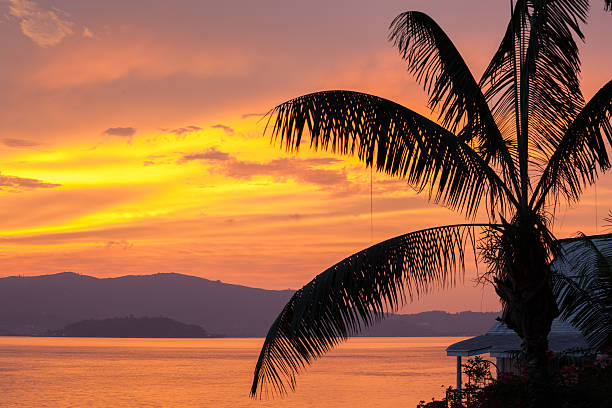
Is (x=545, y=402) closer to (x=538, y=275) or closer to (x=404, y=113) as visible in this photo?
(x=538, y=275)

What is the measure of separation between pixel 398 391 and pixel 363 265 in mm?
98587

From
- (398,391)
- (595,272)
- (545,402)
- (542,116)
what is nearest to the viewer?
(545,402)

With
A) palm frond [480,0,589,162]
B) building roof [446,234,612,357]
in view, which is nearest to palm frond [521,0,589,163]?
palm frond [480,0,589,162]

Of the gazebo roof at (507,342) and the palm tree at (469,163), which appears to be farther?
the gazebo roof at (507,342)

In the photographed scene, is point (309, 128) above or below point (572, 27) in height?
below

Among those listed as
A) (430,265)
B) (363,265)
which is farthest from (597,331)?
(363,265)

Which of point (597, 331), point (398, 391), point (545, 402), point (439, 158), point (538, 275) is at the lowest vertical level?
point (398, 391)

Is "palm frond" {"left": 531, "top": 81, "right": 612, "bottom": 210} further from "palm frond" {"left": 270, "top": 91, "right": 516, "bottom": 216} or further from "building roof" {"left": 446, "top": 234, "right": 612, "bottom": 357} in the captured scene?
"building roof" {"left": 446, "top": 234, "right": 612, "bottom": 357}

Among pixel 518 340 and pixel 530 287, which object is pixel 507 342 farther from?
pixel 530 287

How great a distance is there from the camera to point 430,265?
1216cm

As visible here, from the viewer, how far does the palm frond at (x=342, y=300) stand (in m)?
11.6

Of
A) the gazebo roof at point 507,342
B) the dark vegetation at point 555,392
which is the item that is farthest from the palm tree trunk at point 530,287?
the gazebo roof at point 507,342

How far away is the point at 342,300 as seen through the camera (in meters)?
11.8

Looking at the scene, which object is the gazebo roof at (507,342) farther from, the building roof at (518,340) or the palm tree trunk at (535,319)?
the palm tree trunk at (535,319)
